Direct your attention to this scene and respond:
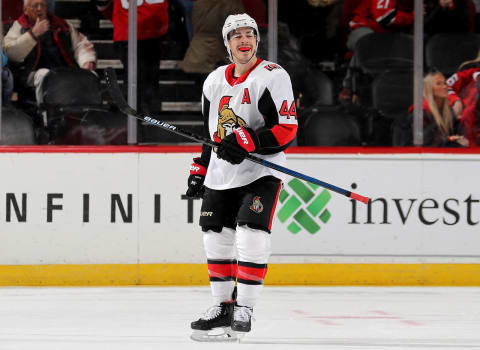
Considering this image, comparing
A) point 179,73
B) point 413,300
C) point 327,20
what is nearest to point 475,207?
point 413,300

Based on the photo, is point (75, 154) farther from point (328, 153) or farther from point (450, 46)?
point (450, 46)

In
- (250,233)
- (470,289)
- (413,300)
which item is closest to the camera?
(250,233)

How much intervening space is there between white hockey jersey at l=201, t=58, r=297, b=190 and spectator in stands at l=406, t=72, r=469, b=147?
6.85ft

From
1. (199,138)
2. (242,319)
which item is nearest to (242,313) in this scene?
Result: (242,319)

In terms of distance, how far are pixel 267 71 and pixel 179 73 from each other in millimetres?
1925

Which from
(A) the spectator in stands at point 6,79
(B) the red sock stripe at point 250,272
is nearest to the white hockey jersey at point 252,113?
(B) the red sock stripe at point 250,272

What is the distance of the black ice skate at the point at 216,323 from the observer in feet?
11.9

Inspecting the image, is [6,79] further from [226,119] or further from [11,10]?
[226,119]

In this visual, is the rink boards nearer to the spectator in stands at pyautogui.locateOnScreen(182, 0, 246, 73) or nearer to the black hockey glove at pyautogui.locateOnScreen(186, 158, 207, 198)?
the spectator in stands at pyautogui.locateOnScreen(182, 0, 246, 73)

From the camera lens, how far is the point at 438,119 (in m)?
5.64

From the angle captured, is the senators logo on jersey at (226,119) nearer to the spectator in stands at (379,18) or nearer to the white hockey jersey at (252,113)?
the white hockey jersey at (252,113)

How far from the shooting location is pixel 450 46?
562 cm

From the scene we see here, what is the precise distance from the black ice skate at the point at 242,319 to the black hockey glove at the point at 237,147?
0.53 metres

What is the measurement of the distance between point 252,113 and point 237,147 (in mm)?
182
